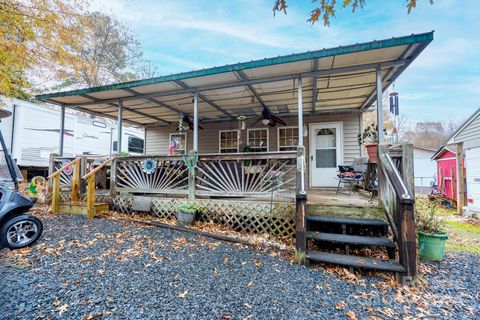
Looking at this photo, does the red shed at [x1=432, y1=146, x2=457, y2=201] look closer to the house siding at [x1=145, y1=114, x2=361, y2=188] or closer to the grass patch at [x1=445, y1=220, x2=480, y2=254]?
the grass patch at [x1=445, y1=220, x2=480, y2=254]

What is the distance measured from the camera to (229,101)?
6.22m

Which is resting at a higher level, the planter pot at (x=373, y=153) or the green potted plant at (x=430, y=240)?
the planter pot at (x=373, y=153)

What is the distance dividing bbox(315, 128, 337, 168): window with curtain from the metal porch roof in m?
0.73

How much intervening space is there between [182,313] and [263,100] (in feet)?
16.9

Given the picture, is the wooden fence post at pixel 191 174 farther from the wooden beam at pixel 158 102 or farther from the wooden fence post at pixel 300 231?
the wooden fence post at pixel 300 231

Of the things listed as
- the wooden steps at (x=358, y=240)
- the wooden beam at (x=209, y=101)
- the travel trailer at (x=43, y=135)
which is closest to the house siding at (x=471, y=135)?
the wooden steps at (x=358, y=240)

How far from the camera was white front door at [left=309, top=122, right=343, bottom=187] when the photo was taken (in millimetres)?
7012

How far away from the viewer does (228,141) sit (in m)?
8.35

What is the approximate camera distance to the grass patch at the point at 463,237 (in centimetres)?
457

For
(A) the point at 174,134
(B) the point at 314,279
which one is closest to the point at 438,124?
(A) the point at 174,134

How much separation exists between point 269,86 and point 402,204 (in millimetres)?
3412

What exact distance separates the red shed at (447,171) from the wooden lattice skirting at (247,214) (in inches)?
407

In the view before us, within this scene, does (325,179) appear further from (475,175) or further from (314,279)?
(475,175)

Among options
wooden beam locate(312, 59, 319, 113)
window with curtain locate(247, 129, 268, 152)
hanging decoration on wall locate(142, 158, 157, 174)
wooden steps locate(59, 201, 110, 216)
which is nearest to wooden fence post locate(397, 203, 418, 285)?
wooden beam locate(312, 59, 319, 113)
